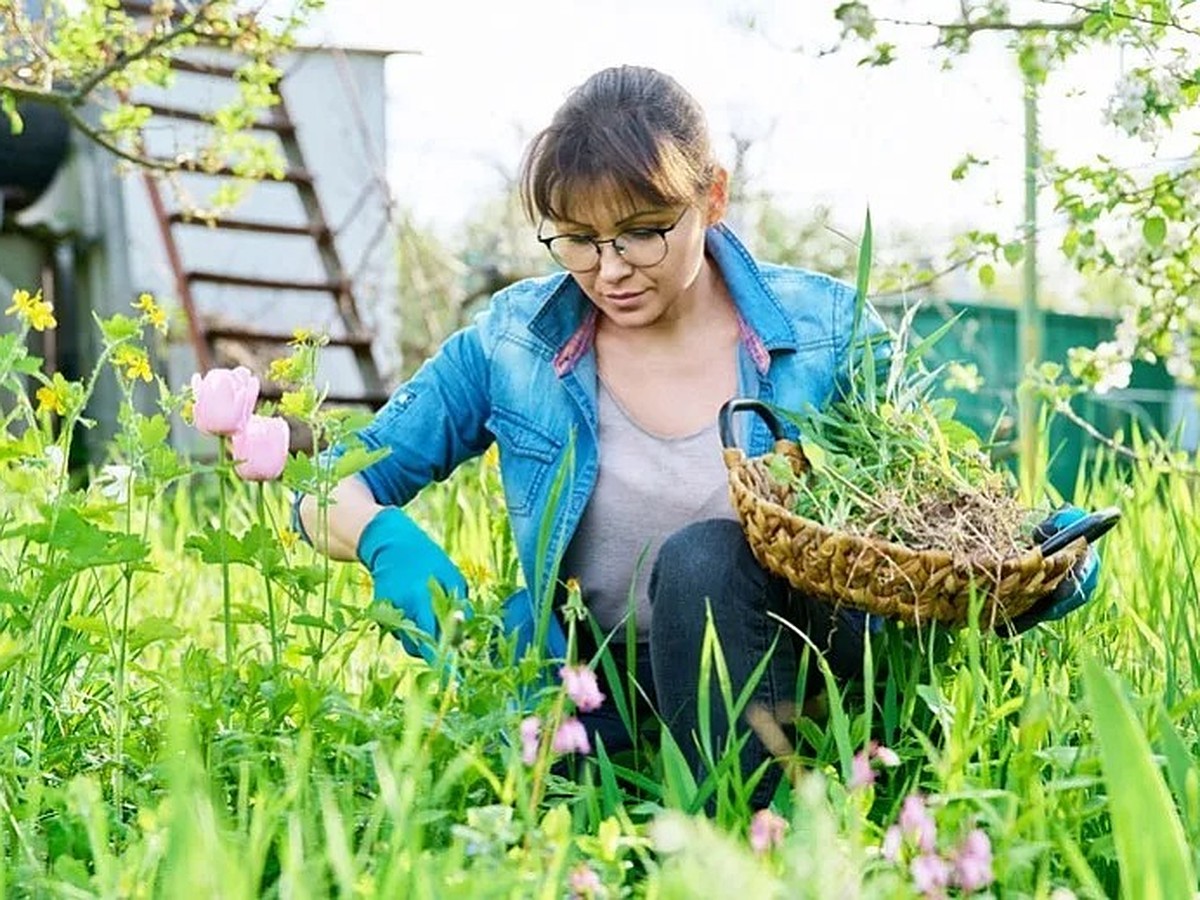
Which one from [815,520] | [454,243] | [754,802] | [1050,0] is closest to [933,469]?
[815,520]

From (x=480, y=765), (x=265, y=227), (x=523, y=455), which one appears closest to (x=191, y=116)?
(x=265, y=227)

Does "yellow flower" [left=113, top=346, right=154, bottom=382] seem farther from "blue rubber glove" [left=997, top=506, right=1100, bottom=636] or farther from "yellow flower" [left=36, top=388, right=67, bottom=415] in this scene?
"blue rubber glove" [left=997, top=506, right=1100, bottom=636]

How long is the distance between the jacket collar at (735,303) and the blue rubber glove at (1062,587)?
18.8 inches

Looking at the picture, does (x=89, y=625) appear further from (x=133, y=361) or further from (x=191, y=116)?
(x=191, y=116)

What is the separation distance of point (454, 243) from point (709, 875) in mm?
12876

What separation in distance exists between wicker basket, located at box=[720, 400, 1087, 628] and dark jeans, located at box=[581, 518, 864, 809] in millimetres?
70

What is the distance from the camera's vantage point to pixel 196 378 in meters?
1.80

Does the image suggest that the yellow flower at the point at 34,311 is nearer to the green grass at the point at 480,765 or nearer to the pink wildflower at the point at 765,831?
the green grass at the point at 480,765

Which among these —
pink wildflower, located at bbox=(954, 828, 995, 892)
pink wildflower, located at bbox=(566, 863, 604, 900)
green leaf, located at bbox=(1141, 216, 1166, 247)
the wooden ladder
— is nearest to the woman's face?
green leaf, located at bbox=(1141, 216, 1166, 247)

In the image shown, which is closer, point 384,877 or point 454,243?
point 384,877

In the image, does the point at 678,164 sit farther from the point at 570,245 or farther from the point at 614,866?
the point at 614,866

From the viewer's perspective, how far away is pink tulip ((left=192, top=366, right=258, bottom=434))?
5.71ft

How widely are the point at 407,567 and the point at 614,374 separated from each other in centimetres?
47

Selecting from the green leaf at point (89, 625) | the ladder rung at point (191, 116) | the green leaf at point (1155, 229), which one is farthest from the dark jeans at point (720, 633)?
the ladder rung at point (191, 116)
